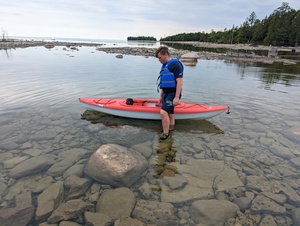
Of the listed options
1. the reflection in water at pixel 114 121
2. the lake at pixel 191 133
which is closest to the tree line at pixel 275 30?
the lake at pixel 191 133

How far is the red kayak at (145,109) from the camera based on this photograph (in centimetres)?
718

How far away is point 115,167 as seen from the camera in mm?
4391

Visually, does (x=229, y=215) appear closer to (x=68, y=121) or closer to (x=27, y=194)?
(x=27, y=194)

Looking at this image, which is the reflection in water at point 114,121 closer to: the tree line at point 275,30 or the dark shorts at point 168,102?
the dark shorts at point 168,102

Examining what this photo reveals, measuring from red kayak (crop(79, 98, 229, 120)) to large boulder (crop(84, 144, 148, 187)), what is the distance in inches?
105

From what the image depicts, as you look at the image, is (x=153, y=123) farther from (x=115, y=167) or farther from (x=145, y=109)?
(x=115, y=167)

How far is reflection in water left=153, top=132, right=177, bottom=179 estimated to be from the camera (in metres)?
4.77

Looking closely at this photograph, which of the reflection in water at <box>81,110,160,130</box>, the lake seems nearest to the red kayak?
the reflection in water at <box>81,110,160,130</box>

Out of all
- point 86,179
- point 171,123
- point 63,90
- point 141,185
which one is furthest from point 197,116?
point 63,90

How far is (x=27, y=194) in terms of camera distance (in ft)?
13.0

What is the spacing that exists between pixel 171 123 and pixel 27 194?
183 inches

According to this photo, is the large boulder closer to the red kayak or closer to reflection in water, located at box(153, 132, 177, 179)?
reflection in water, located at box(153, 132, 177, 179)

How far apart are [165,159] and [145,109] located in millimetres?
2383

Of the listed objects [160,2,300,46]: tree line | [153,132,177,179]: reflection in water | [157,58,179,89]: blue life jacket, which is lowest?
[153,132,177,179]: reflection in water
